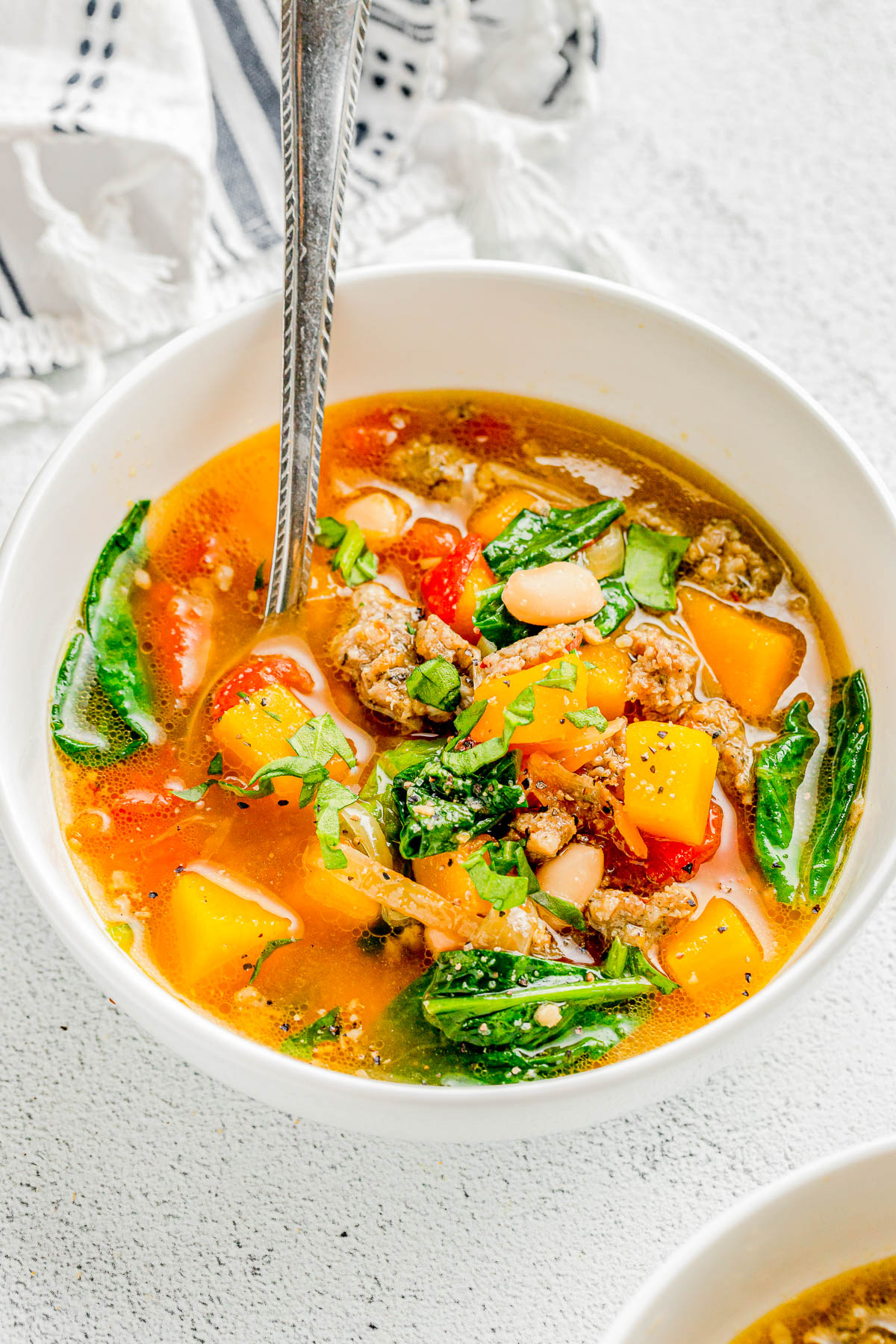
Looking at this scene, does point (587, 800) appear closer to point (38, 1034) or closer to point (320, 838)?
point (320, 838)

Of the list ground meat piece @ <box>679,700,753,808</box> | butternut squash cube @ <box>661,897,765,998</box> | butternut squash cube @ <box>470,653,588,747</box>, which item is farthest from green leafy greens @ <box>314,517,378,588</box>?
butternut squash cube @ <box>661,897,765,998</box>

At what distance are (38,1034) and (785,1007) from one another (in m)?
1.53

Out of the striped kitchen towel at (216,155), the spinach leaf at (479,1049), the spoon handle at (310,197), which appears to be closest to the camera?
the spinach leaf at (479,1049)

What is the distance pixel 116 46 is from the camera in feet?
10.5

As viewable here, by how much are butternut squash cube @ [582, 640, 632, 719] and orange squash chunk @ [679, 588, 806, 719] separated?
226 millimetres

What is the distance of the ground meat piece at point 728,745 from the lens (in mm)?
2625

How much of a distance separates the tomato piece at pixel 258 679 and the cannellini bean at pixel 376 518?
34 cm

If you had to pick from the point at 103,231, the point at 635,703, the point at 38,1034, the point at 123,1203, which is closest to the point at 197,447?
the point at 103,231

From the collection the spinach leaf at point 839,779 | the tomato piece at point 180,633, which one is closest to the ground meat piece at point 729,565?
the spinach leaf at point 839,779

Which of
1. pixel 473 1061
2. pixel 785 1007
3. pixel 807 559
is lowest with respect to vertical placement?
pixel 473 1061

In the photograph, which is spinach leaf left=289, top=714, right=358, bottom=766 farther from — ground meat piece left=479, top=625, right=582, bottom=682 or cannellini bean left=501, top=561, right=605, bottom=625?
cannellini bean left=501, top=561, right=605, bottom=625

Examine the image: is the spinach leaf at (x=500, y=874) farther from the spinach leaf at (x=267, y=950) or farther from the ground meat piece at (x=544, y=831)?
the spinach leaf at (x=267, y=950)

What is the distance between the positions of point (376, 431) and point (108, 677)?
0.86m

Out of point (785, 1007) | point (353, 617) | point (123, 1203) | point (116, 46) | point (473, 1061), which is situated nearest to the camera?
point (785, 1007)
